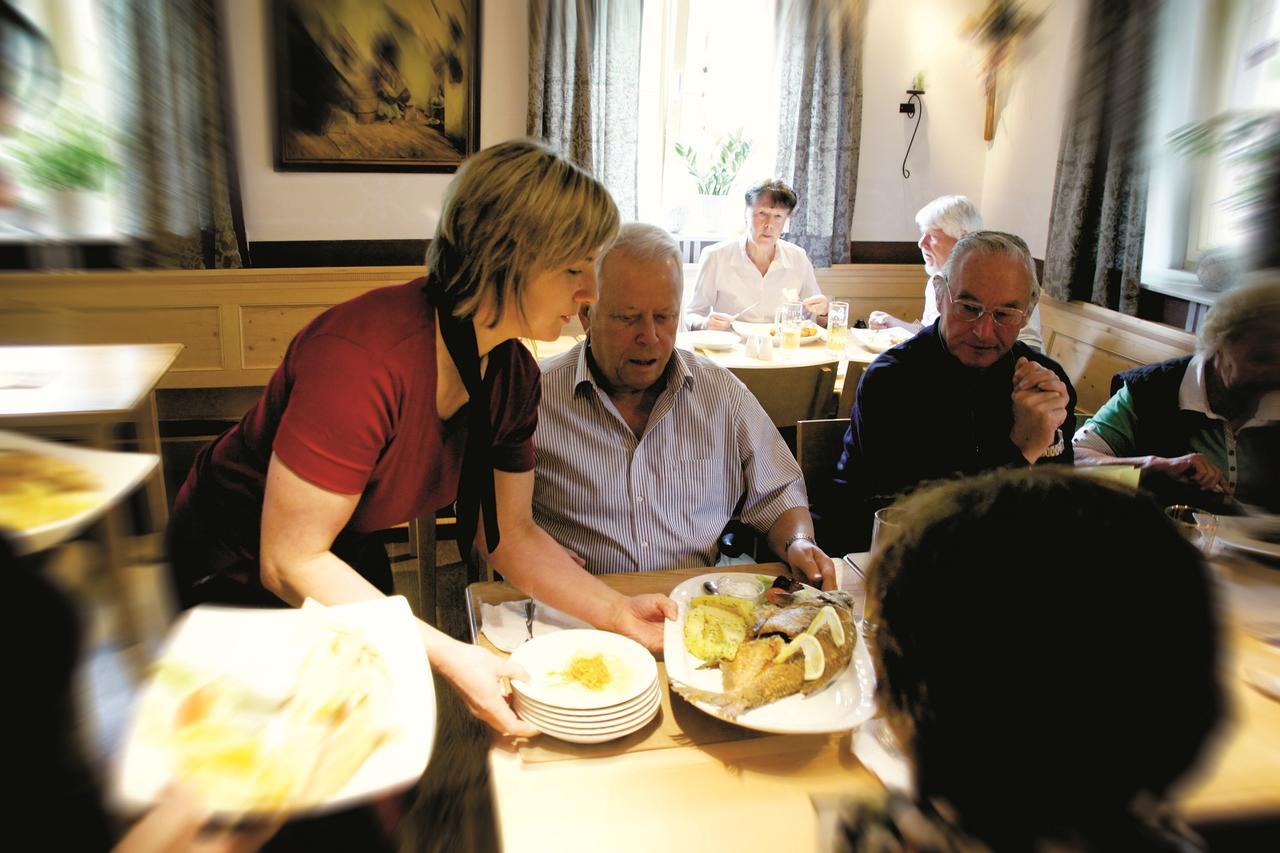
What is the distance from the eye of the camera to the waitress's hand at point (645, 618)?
65.9 inches

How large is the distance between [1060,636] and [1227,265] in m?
0.22

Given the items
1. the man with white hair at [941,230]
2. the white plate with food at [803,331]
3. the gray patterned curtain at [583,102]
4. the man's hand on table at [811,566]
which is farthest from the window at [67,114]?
the gray patterned curtain at [583,102]

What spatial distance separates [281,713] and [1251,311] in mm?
514

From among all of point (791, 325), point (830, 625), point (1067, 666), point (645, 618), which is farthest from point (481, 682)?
point (791, 325)

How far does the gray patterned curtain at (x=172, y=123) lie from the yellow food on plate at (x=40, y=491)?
0.08 metres

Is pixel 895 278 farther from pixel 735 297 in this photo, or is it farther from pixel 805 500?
pixel 805 500

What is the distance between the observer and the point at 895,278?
270 inches

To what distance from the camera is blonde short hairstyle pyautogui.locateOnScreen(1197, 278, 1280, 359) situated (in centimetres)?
33

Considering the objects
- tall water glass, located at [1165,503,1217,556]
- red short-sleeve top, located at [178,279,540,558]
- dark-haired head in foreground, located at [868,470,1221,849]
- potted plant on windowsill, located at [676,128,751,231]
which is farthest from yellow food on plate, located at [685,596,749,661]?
potted plant on windowsill, located at [676,128,751,231]

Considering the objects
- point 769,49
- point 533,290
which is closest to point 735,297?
point 533,290

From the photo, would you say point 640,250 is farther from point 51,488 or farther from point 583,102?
point 583,102

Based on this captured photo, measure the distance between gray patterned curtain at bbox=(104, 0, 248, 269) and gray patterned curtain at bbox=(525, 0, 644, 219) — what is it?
5323 millimetres

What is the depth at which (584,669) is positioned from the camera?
4.84 feet

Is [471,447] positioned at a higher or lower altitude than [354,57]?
lower
